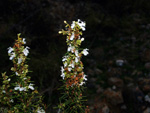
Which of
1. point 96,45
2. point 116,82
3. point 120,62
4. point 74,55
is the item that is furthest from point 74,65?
point 96,45

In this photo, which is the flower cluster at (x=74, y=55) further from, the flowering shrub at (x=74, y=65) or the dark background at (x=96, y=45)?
the dark background at (x=96, y=45)

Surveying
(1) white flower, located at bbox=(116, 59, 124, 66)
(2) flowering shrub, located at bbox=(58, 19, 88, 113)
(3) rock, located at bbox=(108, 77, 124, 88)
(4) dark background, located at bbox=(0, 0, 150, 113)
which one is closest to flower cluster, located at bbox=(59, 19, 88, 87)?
(2) flowering shrub, located at bbox=(58, 19, 88, 113)

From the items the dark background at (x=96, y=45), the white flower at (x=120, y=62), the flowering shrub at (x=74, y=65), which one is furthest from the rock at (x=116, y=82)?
the flowering shrub at (x=74, y=65)

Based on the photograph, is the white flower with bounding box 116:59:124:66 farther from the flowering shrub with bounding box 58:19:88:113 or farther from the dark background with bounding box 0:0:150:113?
the flowering shrub with bounding box 58:19:88:113

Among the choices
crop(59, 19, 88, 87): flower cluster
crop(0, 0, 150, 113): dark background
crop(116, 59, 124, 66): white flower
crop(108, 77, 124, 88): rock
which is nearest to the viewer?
crop(59, 19, 88, 87): flower cluster

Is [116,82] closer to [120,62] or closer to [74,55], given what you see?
[120,62]

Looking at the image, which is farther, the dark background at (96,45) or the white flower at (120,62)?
the white flower at (120,62)

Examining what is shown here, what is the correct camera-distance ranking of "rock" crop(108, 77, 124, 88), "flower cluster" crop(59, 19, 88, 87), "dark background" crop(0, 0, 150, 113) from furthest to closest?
1. "rock" crop(108, 77, 124, 88)
2. "dark background" crop(0, 0, 150, 113)
3. "flower cluster" crop(59, 19, 88, 87)

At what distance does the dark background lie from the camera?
3.52 meters

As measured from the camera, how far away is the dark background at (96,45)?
3516 mm

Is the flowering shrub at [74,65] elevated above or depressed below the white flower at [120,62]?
below

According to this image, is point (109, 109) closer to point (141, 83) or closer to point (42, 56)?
point (141, 83)

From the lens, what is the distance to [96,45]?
4.97 metres

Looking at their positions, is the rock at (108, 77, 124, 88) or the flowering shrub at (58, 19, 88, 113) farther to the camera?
the rock at (108, 77, 124, 88)
